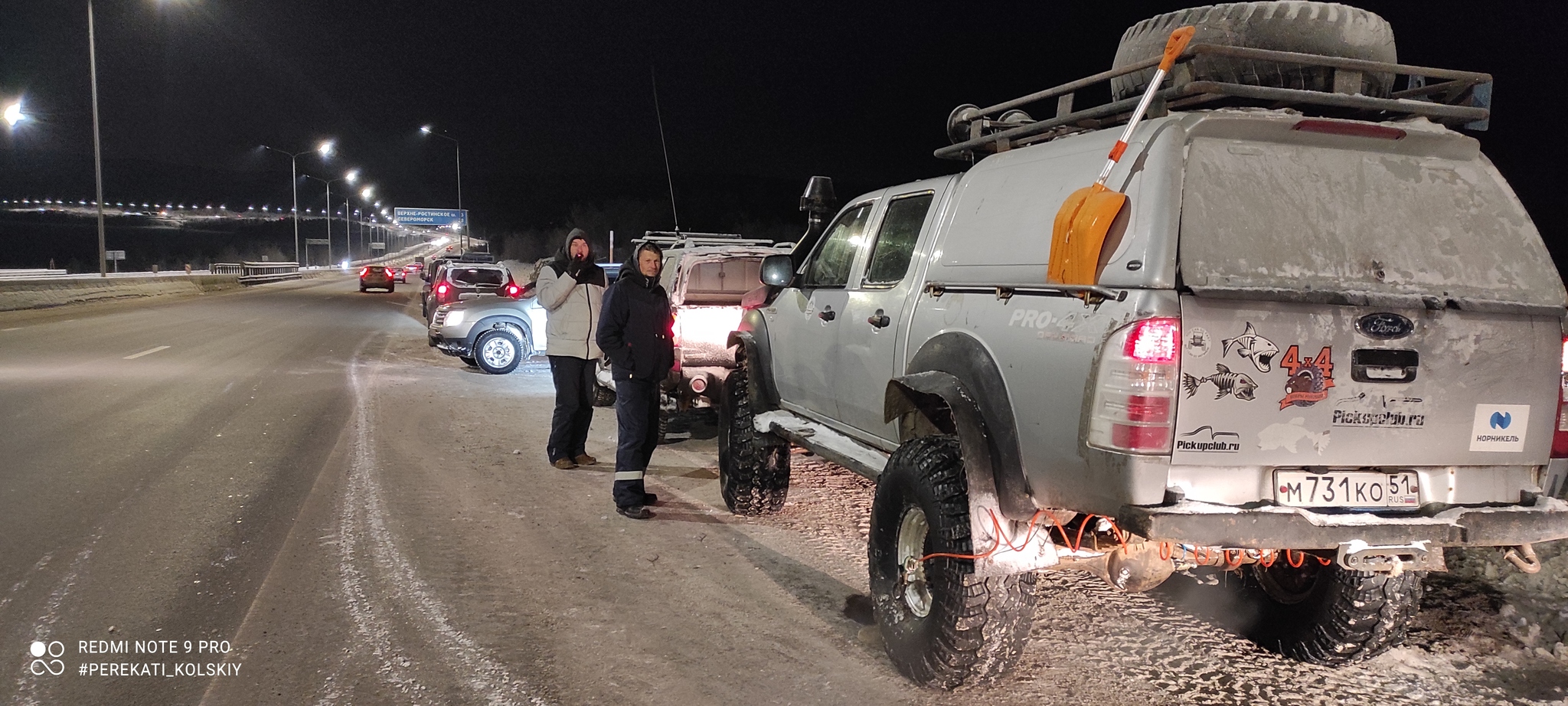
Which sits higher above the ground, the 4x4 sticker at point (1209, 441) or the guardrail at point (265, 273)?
the 4x4 sticker at point (1209, 441)

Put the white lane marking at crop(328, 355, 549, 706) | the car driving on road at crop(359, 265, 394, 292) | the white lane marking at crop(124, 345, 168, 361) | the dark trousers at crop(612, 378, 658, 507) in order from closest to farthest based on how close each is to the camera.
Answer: the white lane marking at crop(328, 355, 549, 706), the dark trousers at crop(612, 378, 658, 507), the white lane marking at crop(124, 345, 168, 361), the car driving on road at crop(359, 265, 394, 292)

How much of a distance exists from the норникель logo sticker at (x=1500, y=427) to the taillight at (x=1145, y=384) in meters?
1.21

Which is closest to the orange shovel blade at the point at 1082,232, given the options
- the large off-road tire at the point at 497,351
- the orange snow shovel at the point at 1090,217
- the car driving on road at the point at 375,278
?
the orange snow shovel at the point at 1090,217

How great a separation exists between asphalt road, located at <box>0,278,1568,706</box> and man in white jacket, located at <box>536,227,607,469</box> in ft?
1.07

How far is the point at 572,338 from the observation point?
26.4 feet

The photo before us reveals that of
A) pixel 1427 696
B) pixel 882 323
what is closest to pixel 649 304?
pixel 882 323

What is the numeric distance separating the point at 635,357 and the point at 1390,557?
4.68 m

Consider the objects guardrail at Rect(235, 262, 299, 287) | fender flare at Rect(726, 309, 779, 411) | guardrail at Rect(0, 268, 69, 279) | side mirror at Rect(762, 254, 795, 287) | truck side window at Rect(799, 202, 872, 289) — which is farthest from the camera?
guardrail at Rect(235, 262, 299, 287)

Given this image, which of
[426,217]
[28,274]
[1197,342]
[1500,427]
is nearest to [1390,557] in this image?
[1500,427]

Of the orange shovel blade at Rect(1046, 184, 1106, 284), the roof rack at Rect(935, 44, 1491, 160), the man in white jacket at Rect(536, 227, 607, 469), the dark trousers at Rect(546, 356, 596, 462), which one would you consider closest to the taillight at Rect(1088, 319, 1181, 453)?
the orange shovel blade at Rect(1046, 184, 1106, 284)

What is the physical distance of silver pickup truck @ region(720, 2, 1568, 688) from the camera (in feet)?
10.6

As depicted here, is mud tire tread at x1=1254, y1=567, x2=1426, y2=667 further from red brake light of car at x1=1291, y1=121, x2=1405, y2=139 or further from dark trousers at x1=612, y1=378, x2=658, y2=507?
dark trousers at x1=612, y1=378, x2=658, y2=507

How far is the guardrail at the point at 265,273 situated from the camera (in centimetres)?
5138

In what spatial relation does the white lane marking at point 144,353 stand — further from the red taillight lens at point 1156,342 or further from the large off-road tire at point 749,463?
the red taillight lens at point 1156,342
